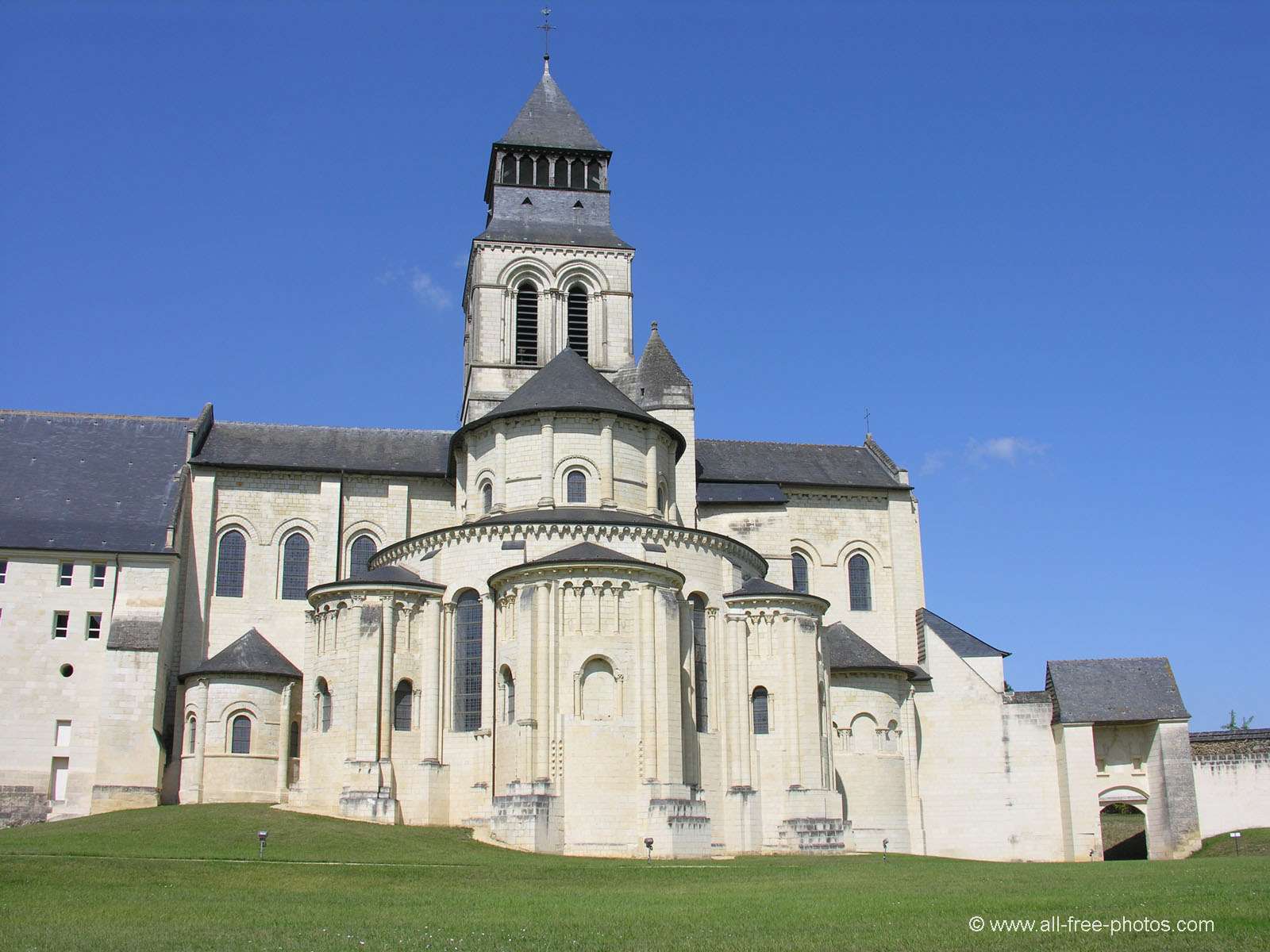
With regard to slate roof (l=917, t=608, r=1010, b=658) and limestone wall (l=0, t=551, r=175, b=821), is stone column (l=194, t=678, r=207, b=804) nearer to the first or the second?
limestone wall (l=0, t=551, r=175, b=821)

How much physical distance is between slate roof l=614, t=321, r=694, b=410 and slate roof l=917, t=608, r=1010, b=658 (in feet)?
41.1

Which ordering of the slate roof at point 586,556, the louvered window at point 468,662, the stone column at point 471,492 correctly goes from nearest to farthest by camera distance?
the slate roof at point 586,556
the louvered window at point 468,662
the stone column at point 471,492

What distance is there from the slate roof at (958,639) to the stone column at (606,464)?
1534 cm

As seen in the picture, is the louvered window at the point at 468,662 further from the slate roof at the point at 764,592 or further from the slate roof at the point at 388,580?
the slate roof at the point at 764,592

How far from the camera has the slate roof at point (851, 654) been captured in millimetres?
43188

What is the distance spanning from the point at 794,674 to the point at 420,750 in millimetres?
11523

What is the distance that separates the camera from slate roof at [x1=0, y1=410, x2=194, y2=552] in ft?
135

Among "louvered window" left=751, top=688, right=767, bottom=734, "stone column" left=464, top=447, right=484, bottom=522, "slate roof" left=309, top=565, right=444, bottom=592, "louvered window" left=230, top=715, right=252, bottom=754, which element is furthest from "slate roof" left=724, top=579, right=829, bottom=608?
"louvered window" left=230, top=715, right=252, bottom=754

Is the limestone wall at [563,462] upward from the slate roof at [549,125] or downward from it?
downward

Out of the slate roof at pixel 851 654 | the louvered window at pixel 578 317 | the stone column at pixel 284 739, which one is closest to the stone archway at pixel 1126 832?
the slate roof at pixel 851 654

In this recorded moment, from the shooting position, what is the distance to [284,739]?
39531 mm

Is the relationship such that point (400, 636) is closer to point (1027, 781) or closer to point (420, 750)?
point (420, 750)

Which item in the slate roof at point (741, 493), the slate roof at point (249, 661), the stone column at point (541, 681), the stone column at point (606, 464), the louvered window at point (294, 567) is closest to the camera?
the stone column at point (541, 681)

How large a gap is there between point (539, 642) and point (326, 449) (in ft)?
54.1
